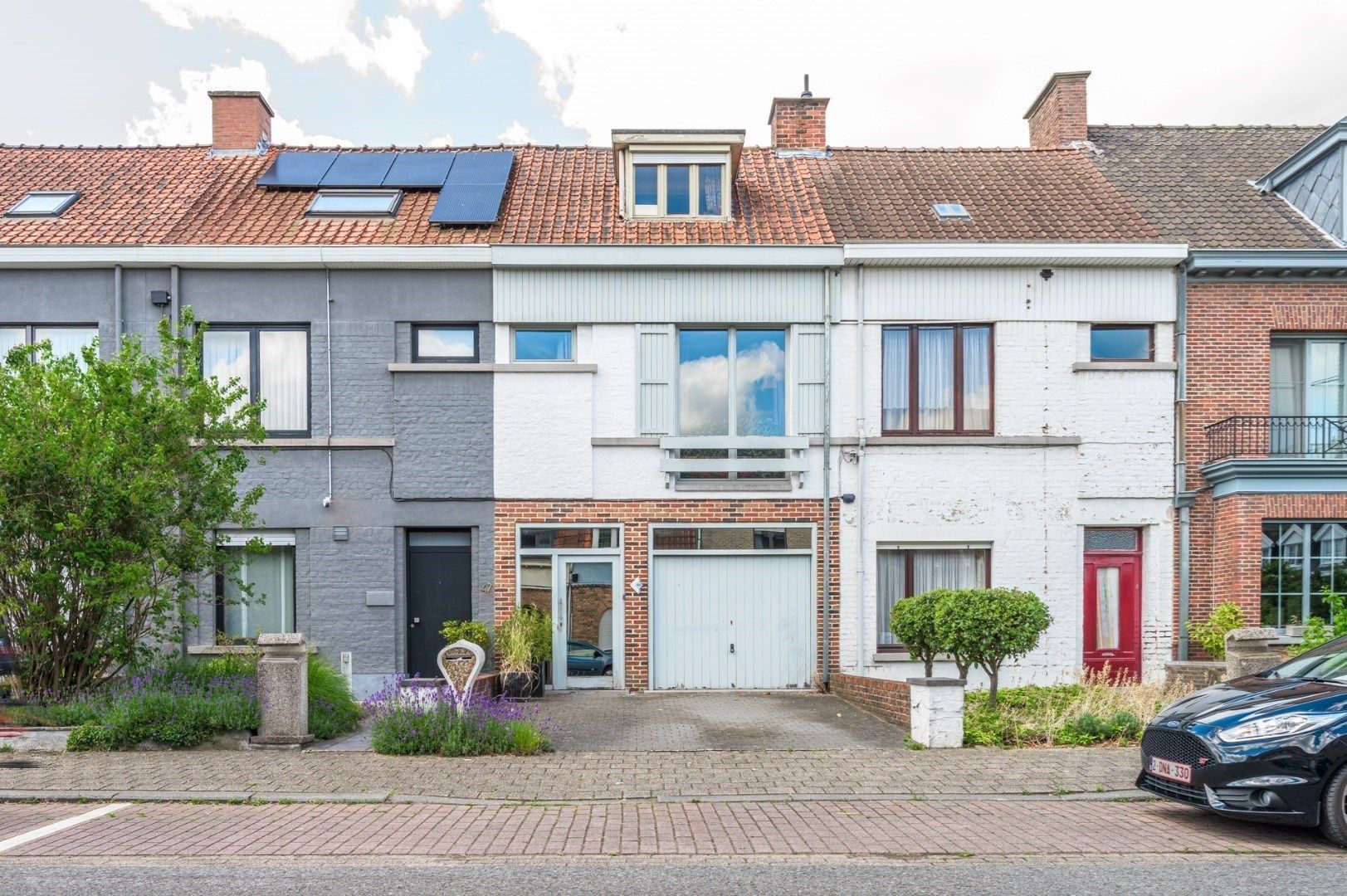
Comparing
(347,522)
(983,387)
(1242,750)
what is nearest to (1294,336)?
(983,387)

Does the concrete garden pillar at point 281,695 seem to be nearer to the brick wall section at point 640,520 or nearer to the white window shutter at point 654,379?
the brick wall section at point 640,520

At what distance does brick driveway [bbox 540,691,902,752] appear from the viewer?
11078mm

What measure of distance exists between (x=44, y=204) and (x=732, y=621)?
12.5 meters

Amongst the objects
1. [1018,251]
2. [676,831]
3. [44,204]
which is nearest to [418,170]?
[44,204]

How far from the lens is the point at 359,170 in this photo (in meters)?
17.3

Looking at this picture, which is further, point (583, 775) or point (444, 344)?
point (444, 344)

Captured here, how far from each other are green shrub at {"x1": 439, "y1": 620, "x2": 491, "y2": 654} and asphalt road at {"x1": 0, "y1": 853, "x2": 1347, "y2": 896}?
24.1 feet

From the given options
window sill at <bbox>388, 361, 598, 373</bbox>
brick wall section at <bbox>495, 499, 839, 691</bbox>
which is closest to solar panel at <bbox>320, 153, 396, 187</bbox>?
window sill at <bbox>388, 361, 598, 373</bbox>

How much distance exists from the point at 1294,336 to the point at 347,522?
14270mm

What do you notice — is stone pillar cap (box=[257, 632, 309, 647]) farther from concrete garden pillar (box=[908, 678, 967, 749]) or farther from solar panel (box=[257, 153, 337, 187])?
solar panel (box=[257, 153, 337, 187])

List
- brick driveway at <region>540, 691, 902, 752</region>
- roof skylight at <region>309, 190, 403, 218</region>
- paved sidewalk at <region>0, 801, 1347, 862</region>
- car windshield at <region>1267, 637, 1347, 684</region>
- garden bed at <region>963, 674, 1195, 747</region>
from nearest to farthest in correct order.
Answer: paved sidewalk at <region>0, 801, 1347, 862</region> → car windshield at <region>1267, 637, 1347, 684</region> → garden bed at <region>963, 674, 1195, 747</region> → brick driveway at <region>540, 691, 902, 752</region> → roof skylight at <region>309, 190, 403, 218</region>

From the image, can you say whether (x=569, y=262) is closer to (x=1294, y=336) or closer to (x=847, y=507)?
(x=847, y=507)

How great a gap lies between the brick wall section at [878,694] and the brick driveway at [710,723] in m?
0.14

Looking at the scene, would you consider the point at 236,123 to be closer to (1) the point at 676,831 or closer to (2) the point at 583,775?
(2) the point at 583,775
